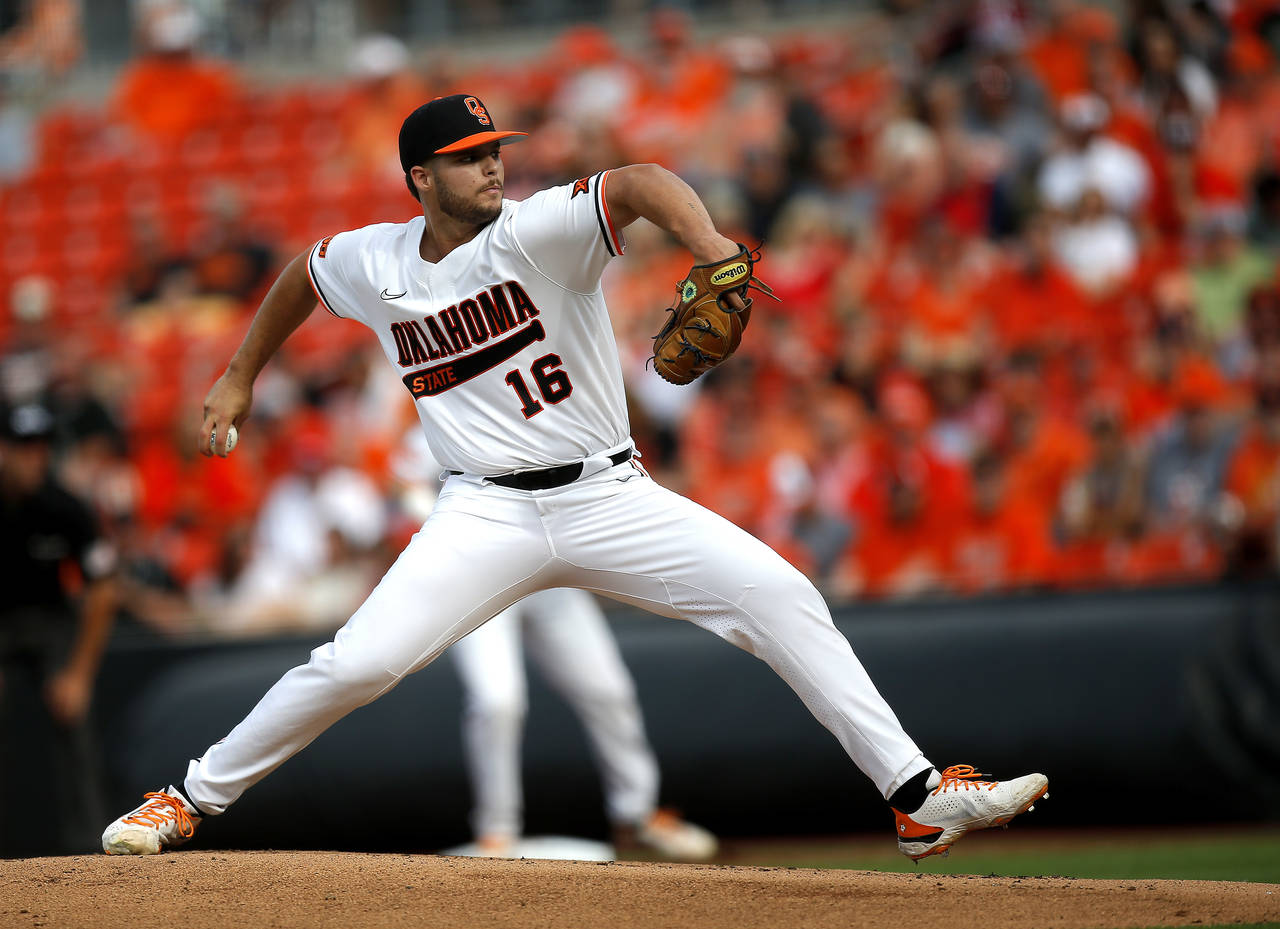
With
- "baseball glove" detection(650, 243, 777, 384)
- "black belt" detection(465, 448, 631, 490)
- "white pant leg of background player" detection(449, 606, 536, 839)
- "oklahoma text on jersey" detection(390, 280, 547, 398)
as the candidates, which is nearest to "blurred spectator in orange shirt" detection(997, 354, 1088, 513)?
"white pant leg of background player" detection(449, 606, 536, 839)

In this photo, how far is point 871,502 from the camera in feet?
28.6

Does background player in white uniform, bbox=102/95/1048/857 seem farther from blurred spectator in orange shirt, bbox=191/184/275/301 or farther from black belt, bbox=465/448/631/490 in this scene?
blurred spectator in orange shirt, bbox=191/184/275/301

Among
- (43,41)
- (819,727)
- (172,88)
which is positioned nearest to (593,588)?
(819,727)

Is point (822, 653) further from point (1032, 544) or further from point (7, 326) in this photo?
point (7, 326)

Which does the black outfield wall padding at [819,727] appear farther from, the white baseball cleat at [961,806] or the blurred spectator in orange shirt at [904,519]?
the white baseball cleat at [961,806]

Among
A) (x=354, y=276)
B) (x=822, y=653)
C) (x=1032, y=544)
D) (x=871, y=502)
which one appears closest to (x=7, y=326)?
(x=871, y=502)

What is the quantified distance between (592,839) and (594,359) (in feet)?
12.8

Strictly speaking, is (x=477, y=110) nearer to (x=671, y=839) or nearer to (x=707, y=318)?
(x=707, y=318)

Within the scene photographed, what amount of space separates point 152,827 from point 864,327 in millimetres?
6111

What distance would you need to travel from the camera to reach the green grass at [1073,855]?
19.7ft

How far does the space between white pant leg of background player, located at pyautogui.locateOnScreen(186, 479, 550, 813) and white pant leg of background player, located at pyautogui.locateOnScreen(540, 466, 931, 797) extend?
0.13m

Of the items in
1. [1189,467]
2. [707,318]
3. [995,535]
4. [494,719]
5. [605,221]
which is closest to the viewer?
[707,318]

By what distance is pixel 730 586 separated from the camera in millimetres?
4352

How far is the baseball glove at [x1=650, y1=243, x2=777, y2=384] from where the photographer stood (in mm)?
3893
